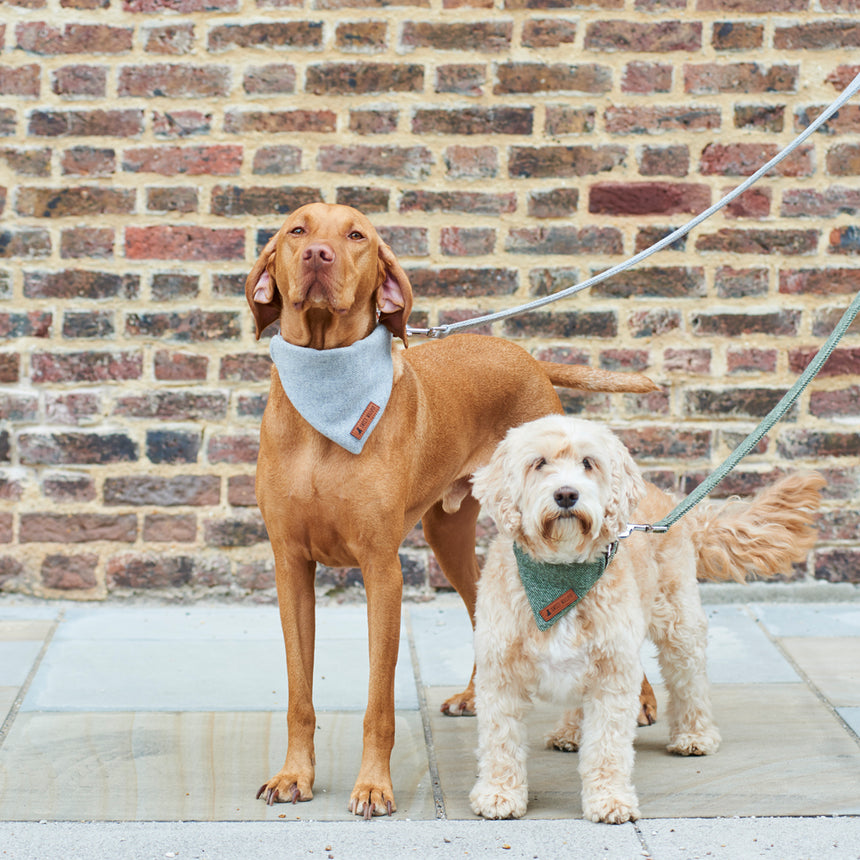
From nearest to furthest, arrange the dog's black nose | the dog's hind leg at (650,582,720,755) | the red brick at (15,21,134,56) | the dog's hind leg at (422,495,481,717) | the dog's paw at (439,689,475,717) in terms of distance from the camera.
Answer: the dog's black nose < the dog's hind leg at (650,582,720,755) < the dog's paw at (439,689,475,717) < the dog's hind leg at (422,495,481,717) < the red brick at (15,21,134,56)

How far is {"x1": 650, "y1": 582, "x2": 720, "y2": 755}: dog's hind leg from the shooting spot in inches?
148

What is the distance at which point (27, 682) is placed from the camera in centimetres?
438

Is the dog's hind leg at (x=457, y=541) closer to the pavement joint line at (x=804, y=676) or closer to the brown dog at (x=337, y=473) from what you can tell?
the brown dog at (x=337, y=473)

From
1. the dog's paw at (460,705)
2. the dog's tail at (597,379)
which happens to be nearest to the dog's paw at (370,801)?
the dog's paw at (460,705)

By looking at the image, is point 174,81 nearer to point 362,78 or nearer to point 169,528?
point 362,78

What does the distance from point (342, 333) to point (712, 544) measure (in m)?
1.54

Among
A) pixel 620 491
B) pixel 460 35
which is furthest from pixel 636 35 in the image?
pixel 620 491

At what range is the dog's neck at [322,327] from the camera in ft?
11.0

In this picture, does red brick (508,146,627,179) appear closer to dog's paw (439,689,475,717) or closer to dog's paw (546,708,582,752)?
dog's paw (439,689,475,717)

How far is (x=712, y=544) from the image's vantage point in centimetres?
399

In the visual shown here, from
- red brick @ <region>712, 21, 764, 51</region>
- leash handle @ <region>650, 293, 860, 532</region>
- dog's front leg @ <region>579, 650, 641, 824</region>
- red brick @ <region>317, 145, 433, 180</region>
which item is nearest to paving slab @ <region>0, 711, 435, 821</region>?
dog's front leg @ <region>579, 650, 641, 824</region>

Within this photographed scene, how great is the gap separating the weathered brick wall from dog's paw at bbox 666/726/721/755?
1.87m

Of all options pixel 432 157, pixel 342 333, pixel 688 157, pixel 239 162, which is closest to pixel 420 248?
pixel 432 157

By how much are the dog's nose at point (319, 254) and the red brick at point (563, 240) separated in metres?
2.31
